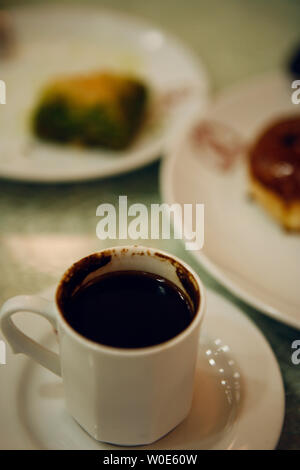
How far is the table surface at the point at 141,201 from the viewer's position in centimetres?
77

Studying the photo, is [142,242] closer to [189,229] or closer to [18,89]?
[189,229]

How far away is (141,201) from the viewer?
1036 millimetres

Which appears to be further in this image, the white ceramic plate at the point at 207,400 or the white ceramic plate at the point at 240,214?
the white ceramic plate at the point at 240,214

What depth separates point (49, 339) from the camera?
64cm

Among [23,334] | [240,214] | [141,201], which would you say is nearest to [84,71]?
[141,201]

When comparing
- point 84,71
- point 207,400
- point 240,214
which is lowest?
point 207,400

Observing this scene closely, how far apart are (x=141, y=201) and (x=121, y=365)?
1.97ft

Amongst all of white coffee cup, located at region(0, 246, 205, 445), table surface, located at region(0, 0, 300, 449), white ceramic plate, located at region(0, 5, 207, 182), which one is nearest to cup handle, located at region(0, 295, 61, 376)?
white coffee cup, located at region(0, 246, 205, 445)

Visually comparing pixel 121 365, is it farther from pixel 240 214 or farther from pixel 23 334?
pixel 240 214

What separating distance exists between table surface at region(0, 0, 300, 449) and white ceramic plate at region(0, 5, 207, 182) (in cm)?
6

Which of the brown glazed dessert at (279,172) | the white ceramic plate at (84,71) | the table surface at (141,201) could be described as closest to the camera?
the table surface at (141,201)

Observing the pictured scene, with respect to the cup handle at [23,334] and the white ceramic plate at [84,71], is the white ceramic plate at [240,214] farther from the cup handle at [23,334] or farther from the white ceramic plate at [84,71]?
the cup handle at [23,334]

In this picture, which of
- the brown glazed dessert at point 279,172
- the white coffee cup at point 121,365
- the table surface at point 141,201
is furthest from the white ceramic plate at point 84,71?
the white coffee cup at point 121,365

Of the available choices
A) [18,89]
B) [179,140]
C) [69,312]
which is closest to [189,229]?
[179,140]
